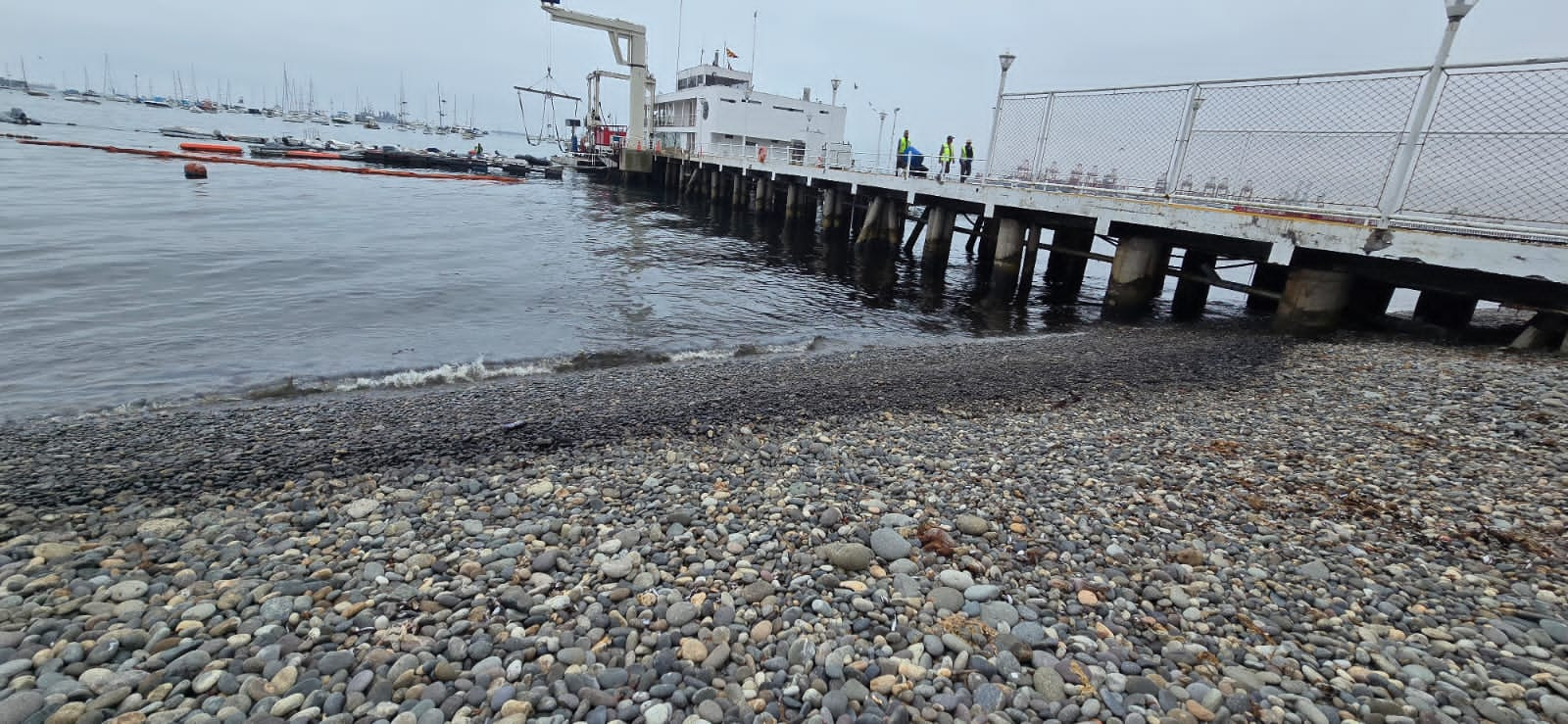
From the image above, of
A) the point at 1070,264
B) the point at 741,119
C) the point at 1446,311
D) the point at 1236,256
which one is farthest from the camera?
the point at 741,119

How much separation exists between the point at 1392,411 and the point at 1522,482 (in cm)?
195

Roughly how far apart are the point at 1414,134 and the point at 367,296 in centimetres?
1782

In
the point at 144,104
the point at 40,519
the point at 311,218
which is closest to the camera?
the point at 40,519

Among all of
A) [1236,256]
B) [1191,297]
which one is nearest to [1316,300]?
[1236,256]

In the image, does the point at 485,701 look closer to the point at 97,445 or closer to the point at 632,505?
the point at 632,505

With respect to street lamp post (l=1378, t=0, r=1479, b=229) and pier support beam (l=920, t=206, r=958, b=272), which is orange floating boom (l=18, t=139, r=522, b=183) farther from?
street lamp post (l=1378, t=0, r=1479, b=229)

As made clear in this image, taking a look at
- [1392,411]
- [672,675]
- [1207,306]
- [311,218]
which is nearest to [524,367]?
[672,675]

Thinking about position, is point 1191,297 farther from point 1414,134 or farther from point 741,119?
point 741,119

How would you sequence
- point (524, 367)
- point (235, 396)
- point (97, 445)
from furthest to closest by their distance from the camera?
point (524, 367), point (235, 396), point (97, 445)

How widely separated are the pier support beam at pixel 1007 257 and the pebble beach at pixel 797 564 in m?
11.0

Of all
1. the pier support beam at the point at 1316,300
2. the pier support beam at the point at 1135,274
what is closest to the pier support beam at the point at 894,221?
the pier support beam at the point at 1135,274

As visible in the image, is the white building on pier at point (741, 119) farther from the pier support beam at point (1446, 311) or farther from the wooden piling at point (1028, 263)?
the pier support beam at point (1446, 311)

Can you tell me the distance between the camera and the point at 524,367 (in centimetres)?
976

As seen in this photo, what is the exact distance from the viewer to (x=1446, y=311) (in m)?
12.5
